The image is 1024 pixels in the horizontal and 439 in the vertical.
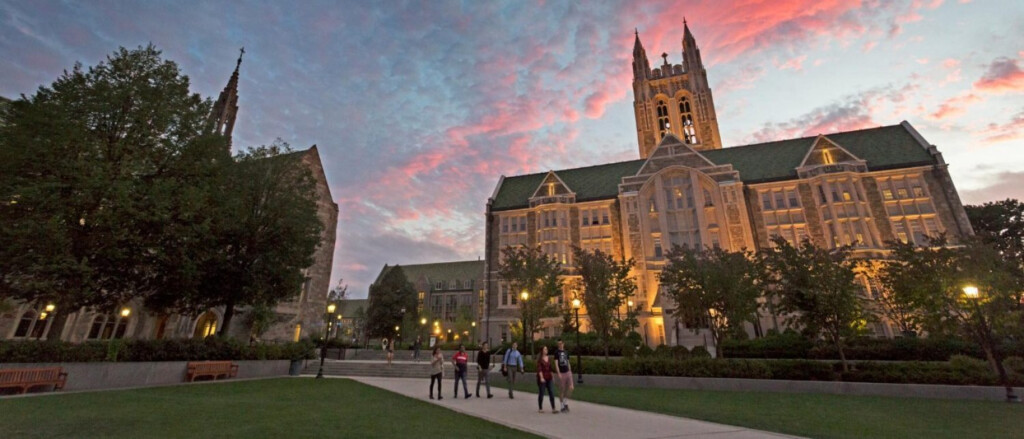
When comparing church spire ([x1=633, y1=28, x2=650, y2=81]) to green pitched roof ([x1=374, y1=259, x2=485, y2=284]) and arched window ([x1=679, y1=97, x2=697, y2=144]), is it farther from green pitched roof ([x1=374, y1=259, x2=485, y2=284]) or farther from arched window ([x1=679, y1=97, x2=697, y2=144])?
green pitched roof ([x1=374, y1=259, x2=485, y2=284])

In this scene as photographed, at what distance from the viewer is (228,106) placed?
42.4 m

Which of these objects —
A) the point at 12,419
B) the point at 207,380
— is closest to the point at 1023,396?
the point at 12,419

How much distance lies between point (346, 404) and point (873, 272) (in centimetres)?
4398

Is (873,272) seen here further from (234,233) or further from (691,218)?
(234,233)

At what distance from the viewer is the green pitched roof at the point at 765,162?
41247 millimetres

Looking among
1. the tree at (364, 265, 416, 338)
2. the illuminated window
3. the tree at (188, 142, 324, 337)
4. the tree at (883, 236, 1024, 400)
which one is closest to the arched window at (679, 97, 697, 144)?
the illuminated window

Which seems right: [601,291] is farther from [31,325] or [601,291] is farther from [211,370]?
[31,325]

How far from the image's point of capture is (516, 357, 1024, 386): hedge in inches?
578

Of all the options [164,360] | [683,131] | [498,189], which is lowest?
[164,360]

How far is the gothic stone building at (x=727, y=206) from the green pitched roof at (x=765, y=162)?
141 mm

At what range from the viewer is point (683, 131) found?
67.5 meters

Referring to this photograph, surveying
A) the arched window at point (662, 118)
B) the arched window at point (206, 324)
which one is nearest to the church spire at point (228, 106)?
the arched window at point (206, 324)

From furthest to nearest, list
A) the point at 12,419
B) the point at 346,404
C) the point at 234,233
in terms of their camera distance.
Answer: the point at 234,233
the point at 346,404
the point at 12,419

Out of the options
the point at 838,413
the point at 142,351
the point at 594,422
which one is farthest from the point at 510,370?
the point at 142,351
